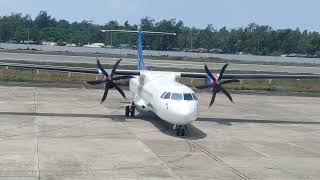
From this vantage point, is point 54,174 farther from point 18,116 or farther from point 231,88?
point 231,88

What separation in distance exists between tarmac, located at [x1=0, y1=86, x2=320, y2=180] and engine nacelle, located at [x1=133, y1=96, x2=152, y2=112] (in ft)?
2.66

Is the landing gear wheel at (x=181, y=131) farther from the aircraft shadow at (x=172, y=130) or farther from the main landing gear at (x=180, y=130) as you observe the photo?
the aircraft shadow at (x=172, y=130)

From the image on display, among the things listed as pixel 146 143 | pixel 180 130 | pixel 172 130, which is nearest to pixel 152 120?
pixel 172 130

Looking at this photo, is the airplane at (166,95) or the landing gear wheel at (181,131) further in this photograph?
the landing gear wheel at (181,131)

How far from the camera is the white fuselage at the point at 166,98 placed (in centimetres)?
2448

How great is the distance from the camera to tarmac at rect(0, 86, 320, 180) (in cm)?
1792

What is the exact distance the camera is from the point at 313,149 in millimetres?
23641

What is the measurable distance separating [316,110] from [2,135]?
85.9 feet

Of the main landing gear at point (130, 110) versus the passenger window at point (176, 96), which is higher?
the passenger window at point (176, 96)

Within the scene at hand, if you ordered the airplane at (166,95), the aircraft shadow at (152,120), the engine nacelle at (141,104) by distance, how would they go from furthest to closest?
the engine nacelle at (141,104), the aircraft shadow at (152,120), the airplane at (166,95)

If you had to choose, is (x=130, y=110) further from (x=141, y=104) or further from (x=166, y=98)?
(x=166, y=98)

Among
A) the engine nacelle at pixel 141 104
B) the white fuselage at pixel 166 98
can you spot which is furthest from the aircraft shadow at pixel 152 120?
the white fuselage at pixel 166 98

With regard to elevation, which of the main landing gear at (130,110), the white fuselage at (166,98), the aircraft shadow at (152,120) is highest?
the white fuselage at (166,98)

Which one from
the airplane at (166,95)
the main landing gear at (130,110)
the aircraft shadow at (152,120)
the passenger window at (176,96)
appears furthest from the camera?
the main landing gear at (130,110)
